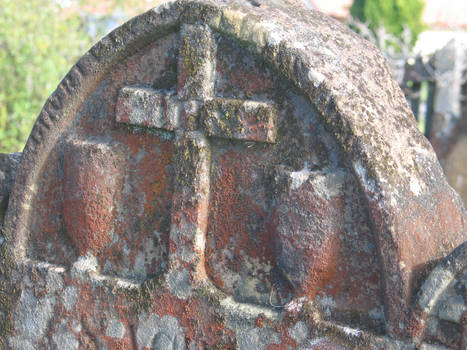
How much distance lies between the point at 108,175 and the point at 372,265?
93 cm

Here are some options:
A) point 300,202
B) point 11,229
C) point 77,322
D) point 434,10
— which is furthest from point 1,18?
point 434,10

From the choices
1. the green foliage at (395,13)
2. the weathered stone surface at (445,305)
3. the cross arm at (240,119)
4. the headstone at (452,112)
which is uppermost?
the green foliage at (395,13)

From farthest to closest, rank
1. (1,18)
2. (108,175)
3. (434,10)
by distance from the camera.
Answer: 1. (434,10)
2. (1,18)
3. (108,175)

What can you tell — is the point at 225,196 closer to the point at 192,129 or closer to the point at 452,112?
the point at 192,129

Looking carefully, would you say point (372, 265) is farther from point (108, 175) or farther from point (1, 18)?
point (1, 18)

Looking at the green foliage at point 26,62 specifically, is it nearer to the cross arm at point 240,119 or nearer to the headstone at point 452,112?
the headstone at point 452,112

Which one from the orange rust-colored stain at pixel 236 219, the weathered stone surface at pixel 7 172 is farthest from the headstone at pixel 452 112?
the weathered stone surface at pixel 7 172

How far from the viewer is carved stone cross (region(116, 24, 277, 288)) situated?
1.77 m

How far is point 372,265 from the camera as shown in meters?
1.59

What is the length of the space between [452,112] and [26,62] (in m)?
4.40

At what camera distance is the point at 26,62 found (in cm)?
586

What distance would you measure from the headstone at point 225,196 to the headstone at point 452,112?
13.5 ft

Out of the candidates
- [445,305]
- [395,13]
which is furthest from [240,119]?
[395,13]

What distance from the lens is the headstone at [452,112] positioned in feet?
18.3
